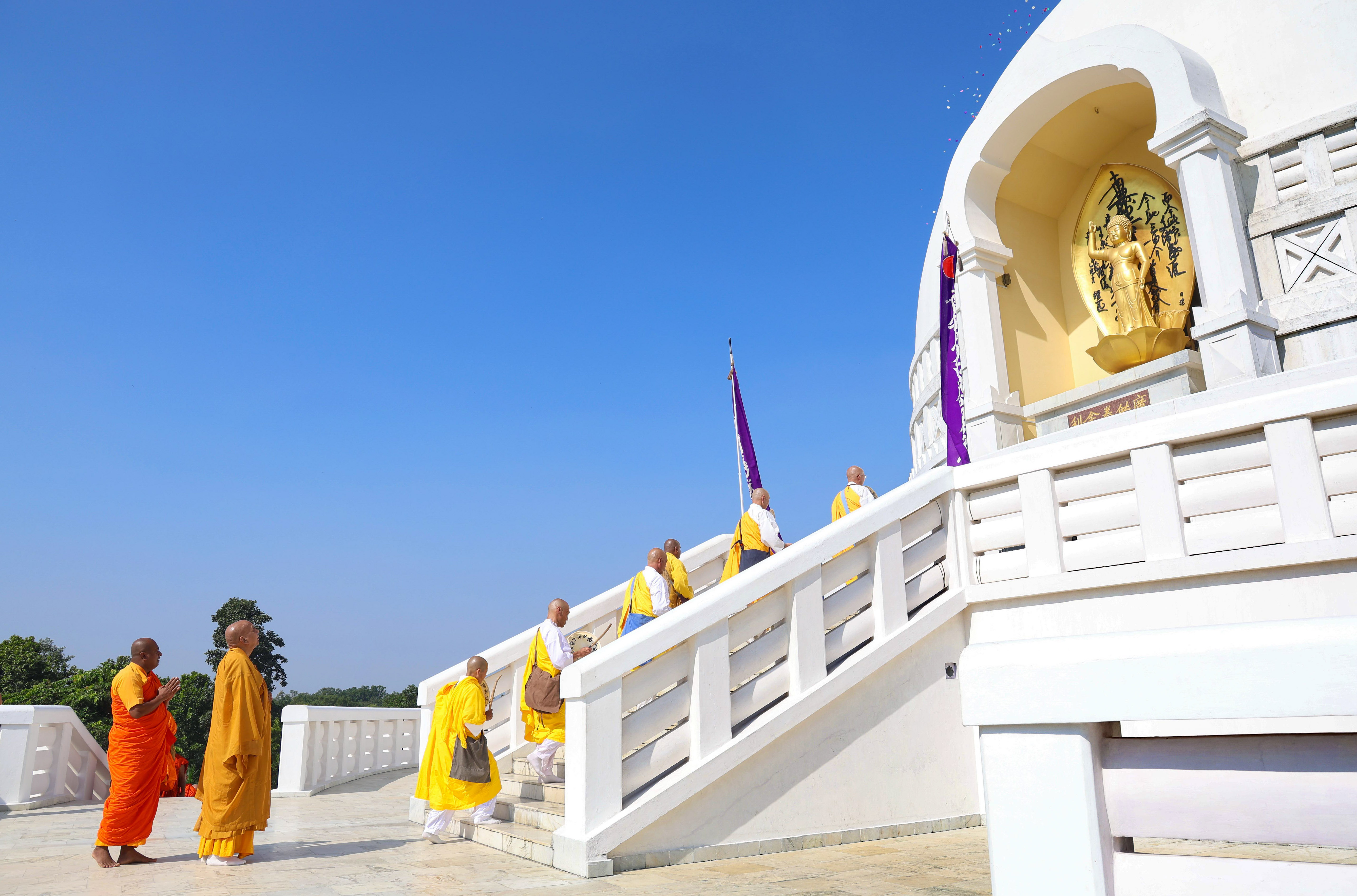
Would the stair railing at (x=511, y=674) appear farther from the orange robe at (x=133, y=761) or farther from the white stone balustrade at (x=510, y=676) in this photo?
the orange robe at (x=133, y=761)

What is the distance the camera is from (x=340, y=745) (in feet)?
41.7

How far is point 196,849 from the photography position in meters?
7.12

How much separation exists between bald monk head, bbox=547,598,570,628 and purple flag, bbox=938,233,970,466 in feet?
13.4

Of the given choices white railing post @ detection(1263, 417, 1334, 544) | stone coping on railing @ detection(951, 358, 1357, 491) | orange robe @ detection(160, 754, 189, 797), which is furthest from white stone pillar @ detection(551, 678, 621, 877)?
orange robe @ detection(160, 754, 189, 797)

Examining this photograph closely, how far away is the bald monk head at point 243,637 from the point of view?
258 inches

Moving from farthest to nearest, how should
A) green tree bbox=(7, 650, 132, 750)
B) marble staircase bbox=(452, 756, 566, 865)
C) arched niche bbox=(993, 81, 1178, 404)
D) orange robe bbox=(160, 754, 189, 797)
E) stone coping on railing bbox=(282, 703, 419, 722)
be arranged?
green tree bbox=(7, 650, 132, 750), orange robe bbox=(160, 754, 189, 797), stone coping on railing bbox=(282, 703, 419, 722), arched niche bbox=(993, 81, 1178, 404), marble staircase bbox=(452, 756, 566, 865)

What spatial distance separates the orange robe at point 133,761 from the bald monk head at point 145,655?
0.04 meters

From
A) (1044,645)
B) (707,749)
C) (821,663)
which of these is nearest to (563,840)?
(707,749)

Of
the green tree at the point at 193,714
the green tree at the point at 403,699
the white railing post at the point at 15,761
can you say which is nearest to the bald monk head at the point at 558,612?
the white railing post at the point at 15,761

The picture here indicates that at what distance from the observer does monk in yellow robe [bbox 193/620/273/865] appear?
6.09 m

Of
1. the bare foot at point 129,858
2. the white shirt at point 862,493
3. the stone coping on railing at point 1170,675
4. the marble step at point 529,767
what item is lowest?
the bare foot at point 129,858

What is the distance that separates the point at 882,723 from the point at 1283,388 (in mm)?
3539

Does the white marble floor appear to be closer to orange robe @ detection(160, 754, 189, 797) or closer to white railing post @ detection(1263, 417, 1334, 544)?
white railing post @ detection(1263, 417, 1334, 544)

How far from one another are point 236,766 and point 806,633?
417 cm
